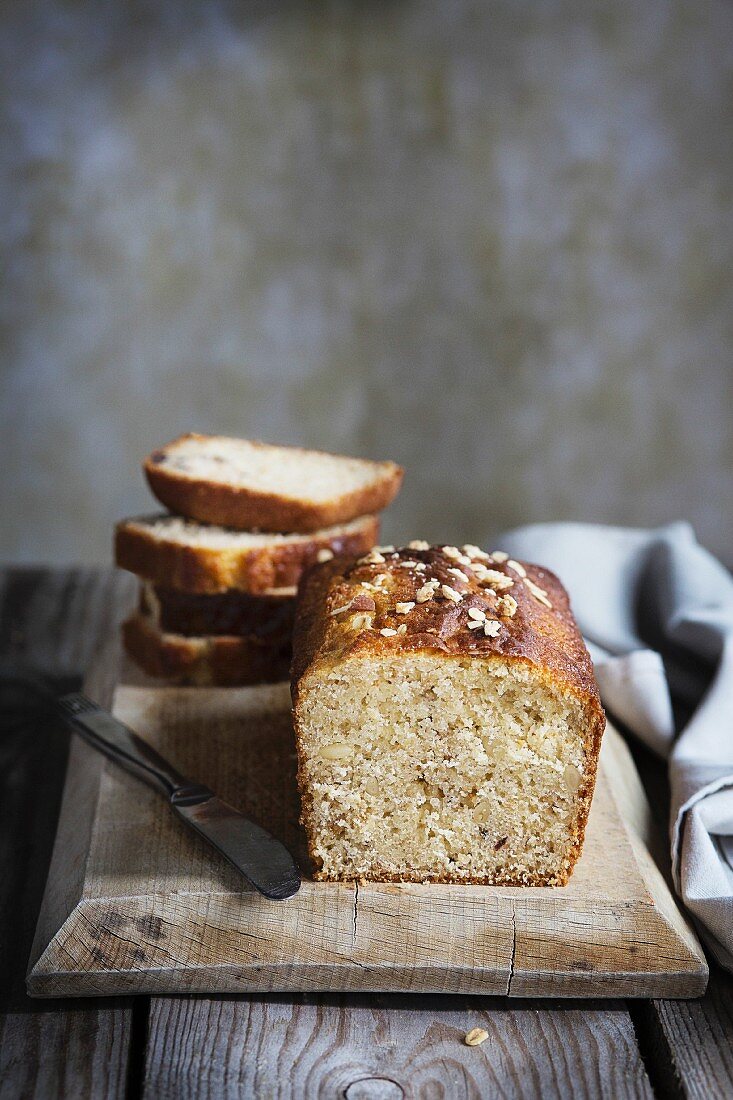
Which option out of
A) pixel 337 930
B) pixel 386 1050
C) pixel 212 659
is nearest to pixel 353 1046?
pixel 386 1050

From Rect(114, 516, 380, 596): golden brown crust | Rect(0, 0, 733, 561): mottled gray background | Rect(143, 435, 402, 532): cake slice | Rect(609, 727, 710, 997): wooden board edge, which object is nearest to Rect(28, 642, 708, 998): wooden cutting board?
Rect(609, 727, 710, 997): wooden board edge

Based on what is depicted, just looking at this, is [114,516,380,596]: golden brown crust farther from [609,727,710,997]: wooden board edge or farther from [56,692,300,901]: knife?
[609,727,710,997]: wooden board edge

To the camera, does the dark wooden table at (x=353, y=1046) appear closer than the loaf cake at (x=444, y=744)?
Yes

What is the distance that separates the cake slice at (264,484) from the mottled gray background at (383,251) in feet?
10.5

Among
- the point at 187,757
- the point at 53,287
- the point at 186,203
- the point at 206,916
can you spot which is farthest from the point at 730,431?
the point at 206,916

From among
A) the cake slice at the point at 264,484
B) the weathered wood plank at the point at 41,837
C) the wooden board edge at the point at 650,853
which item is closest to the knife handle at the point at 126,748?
the weathered wood plank at the point at 41,837

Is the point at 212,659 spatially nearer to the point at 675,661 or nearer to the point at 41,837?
the point at 41,837

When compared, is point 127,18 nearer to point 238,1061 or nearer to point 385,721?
point 385,721

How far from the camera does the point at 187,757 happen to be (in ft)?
8.06

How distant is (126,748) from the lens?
95.3 inches

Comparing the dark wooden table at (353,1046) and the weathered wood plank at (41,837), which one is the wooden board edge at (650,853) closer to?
the dark wooden table at (353,1046)

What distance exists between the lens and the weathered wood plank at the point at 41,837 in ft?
5.70

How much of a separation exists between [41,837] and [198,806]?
409 millimetres

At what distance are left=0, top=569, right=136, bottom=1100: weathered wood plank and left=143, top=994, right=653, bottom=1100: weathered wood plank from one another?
0.10 metres
